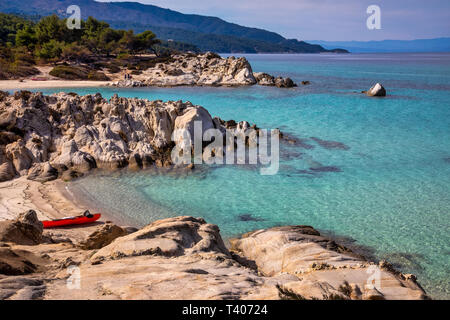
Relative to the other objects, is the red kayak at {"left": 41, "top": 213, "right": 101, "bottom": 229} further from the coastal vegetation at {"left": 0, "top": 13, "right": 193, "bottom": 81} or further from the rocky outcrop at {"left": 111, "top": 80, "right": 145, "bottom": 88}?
the coastal vegetation at {"left": 0, "top": 13, "right": 193, "bottom": 81}

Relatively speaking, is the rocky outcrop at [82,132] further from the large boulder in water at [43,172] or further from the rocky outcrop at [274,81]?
the rocky outcrop at [274,81]

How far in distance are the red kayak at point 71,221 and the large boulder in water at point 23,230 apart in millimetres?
1900

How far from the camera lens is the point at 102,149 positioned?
22031mm

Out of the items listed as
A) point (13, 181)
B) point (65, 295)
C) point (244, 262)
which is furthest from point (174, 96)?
point (65, 295)

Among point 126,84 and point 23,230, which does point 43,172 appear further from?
point 126,84

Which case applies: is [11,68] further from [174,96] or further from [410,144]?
[410,144]

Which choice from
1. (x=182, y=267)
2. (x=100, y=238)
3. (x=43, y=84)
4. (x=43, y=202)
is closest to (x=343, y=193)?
(x=100, y=238)

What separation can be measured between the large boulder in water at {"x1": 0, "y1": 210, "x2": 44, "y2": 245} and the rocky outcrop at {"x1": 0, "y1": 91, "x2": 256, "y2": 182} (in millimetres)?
8380

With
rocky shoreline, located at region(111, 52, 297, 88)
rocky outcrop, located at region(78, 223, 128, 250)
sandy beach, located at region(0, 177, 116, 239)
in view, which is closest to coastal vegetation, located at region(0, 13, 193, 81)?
rocky shoreline, located at region(111, 52, 297, 88)

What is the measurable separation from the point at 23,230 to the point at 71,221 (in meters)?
2.87

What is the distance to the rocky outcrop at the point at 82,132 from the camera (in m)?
20.8

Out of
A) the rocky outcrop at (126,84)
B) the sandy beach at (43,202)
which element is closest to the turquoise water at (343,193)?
the sandy beach at (43,202)
